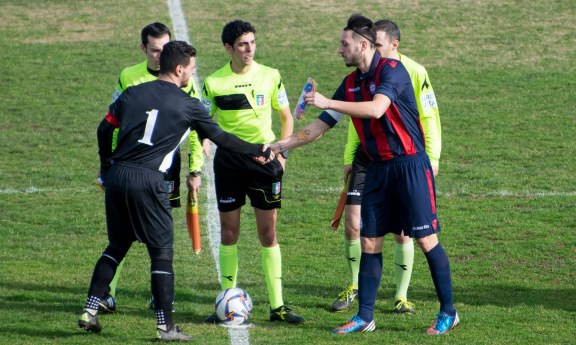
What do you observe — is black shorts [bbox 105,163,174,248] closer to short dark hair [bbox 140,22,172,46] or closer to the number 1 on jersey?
the number 1 on jersey

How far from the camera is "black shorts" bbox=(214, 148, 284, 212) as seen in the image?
29.3ft

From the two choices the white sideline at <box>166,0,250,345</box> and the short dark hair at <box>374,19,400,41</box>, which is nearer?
the white sideline at <box>166,0,250,345</box>

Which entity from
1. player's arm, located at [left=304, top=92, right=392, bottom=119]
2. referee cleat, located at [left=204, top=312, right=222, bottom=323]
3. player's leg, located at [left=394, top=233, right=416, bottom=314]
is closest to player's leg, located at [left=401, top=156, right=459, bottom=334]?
player's arm, located at [left=304, top=92, right=392, bottom=119]

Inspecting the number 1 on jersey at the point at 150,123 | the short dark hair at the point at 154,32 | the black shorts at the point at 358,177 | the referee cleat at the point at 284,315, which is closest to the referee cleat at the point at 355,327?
the referee cleat at the point at 284,315

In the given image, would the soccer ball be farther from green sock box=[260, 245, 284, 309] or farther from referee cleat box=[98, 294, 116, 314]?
referee cleat box=[98, 294, 116, 314]

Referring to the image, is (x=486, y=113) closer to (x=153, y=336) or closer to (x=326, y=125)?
(x=326, y=125)

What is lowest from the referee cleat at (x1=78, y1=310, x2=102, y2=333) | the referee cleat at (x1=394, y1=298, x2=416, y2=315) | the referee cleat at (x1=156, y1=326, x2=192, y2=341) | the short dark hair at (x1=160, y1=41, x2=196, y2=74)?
the referee cleat at (x1=394, y1=298, x2=416, y2=315)

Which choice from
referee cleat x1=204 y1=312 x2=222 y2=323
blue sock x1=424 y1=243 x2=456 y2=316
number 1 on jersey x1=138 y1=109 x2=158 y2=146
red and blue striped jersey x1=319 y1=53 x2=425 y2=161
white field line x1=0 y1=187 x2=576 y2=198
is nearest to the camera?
number 1 on jersey x1=138 y1=109 x2=158 y2=146

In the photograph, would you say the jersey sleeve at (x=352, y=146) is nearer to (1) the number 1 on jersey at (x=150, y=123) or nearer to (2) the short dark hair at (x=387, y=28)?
(2) the short dark hair at (x=387, y=28)

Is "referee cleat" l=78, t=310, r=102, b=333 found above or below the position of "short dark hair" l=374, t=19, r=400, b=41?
below

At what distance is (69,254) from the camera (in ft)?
37.3

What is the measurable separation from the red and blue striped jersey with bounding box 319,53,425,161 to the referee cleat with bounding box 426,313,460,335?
1357 mm

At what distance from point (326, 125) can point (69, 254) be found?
13.0ft

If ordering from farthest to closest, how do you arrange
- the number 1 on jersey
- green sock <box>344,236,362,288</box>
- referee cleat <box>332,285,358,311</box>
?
green sock <box>344,236,362,288</box>, referee cleat <box>332,285,358,311</box>, the number 1 on jersey
